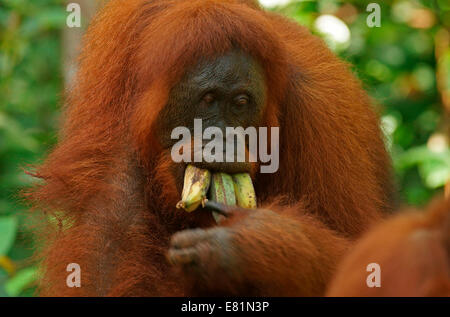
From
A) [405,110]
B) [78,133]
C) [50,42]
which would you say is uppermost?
[50,42]

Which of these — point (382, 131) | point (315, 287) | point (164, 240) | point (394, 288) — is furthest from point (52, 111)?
point (394, 288)

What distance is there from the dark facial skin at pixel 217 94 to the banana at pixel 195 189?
0.18 m

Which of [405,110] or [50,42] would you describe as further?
[50,42]

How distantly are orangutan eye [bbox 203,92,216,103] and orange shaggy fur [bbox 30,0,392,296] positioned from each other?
0.14 m

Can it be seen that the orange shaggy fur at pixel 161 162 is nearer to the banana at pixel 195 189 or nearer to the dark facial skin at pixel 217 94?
the dark facial skin at pixel 217 94

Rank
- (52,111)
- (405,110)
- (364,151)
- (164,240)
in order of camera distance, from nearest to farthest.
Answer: (164,240), (364,151), (405,110), (52,111)

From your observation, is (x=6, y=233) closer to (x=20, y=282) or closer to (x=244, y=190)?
(x=20, y=282)

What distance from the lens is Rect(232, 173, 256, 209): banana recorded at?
119 inches

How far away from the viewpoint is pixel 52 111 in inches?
304

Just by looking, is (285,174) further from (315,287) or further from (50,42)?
(50,42)

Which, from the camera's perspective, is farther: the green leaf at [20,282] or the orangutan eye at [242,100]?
the green leaf at [20,282]

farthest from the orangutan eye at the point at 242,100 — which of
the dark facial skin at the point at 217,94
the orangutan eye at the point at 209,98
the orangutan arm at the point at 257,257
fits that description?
the orangutan arm at the point at 257,257

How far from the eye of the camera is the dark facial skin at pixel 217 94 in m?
3.09

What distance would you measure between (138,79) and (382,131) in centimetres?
172
